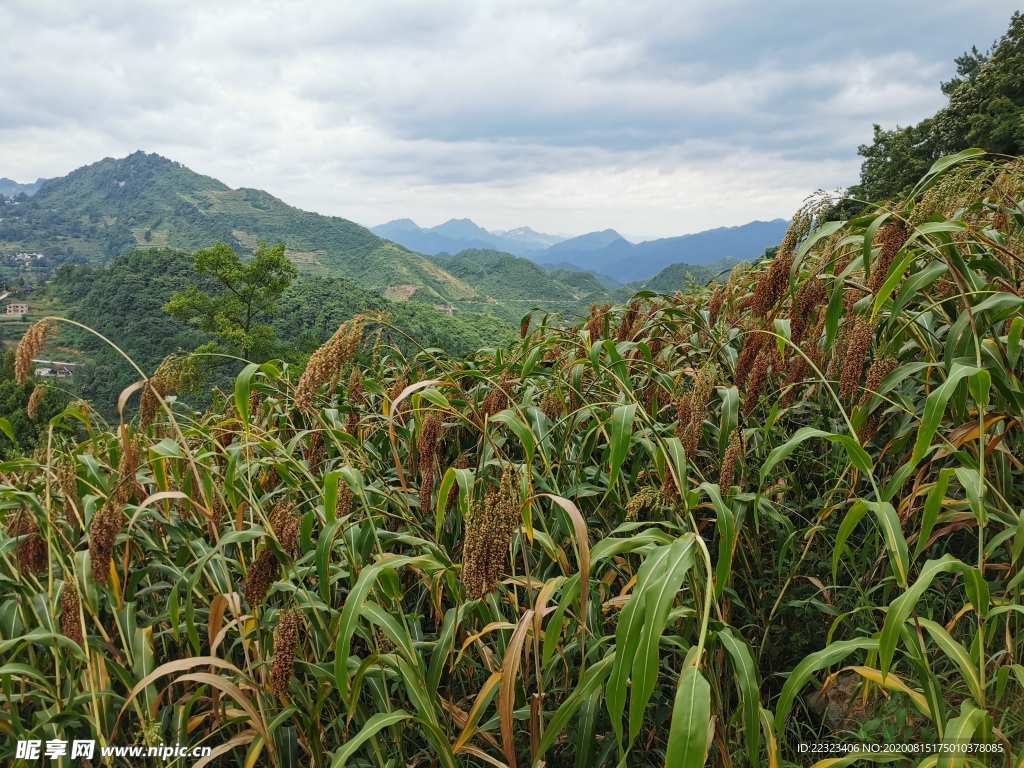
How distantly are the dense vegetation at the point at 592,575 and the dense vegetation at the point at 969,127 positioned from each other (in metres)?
16.3

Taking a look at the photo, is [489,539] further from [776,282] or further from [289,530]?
[776,282]

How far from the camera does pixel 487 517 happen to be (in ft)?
4.11

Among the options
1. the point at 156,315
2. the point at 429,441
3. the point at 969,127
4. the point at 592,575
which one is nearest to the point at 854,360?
the point at 592,575

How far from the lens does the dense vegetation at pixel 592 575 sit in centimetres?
133

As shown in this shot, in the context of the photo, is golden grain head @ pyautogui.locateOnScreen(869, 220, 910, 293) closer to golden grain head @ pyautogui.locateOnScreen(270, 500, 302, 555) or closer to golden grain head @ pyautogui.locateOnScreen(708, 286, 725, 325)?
golden grain head @ pyautogui.locateOnScreen(708, 286, 725, 325)

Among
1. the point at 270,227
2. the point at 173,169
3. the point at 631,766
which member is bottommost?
the point at 631,766

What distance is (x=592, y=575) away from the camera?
6.13 feet

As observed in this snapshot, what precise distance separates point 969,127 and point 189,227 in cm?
11340

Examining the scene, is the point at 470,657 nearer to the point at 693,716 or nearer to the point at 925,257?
the point at 693,716

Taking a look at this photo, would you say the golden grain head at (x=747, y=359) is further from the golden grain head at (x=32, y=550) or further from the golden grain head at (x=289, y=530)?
the golden grain head at (x=32, y=550)

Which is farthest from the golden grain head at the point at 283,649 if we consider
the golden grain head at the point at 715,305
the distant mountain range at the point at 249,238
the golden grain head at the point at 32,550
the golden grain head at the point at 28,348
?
the distant mountain range at the point at 249,238

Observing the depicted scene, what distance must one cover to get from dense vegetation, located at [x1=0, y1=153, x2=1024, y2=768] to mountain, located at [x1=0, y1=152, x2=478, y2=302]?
67.4 metres

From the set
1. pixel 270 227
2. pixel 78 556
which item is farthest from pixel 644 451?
pixel 270 227

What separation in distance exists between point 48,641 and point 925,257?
3.14 m
